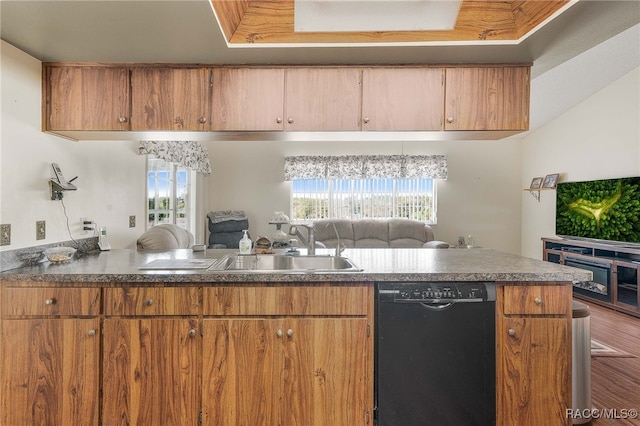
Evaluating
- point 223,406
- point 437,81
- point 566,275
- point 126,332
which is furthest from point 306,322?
point 437,81

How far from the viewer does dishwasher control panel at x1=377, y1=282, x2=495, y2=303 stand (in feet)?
5.14

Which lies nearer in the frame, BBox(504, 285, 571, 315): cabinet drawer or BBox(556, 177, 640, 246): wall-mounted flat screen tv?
BBox(504, 285, 571, 315): cabinet drawer

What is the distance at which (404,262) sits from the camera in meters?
1.90

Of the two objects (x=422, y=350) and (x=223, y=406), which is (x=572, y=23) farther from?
(x=223, y=406)

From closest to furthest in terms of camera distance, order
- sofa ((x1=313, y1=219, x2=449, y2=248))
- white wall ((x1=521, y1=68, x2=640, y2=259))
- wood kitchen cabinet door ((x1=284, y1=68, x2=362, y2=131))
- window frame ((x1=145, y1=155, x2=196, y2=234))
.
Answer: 1. wood kitchen cabinet door ((x1=284, y1=68, x2=362, y2=131))
2. window frame ((x1=145, y1=155, x2=196, y2=234))
3. white wall ((x1=521, y1=68, x2=640, y2=259))
4. sofa ((x1=313, y1=219, x2=449, y2=248))

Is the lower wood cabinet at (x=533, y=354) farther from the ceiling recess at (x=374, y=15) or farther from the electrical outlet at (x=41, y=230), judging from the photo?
the electrical outlet at (x=41, y=230)

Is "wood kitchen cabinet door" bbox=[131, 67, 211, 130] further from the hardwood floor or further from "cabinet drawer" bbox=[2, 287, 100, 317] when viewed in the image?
the hardwood floor

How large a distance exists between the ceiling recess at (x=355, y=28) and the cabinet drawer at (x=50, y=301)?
1471 mm

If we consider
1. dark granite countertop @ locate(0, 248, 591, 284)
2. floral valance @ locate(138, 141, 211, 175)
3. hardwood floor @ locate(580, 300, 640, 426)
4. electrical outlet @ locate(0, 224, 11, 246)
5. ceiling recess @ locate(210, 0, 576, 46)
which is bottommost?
hardwood floor @ locate(580, 300, 640, 426)

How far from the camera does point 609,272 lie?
4.04m

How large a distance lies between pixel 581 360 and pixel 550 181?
4.12 metres

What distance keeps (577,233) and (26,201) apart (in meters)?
5.89

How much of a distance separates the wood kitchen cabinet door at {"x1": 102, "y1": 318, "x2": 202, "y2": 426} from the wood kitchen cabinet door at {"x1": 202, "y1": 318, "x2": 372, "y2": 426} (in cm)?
7

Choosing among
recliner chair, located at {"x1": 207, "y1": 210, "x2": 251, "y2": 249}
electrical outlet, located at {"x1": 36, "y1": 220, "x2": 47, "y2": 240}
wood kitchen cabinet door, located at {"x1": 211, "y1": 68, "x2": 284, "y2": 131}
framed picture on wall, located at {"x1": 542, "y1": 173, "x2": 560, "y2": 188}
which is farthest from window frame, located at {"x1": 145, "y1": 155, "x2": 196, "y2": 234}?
framed picture on wall, located at {"x1": 542, "y1": 173, "x2": 560, "y2": 188}
